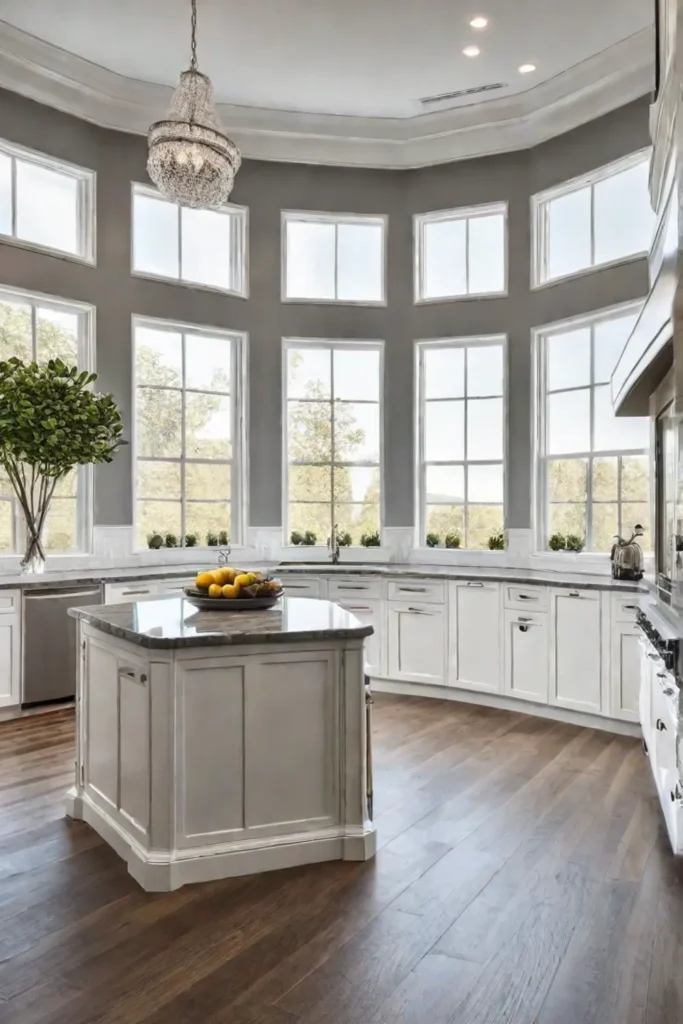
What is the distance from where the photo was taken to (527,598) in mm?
5035

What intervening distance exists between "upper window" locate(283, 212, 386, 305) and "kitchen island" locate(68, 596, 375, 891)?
4227 millimetres

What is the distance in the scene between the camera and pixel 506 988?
2.08 m

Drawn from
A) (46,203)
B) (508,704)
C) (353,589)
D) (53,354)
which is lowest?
(508,704)

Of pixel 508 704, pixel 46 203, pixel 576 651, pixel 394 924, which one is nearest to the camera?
pixel 394 924

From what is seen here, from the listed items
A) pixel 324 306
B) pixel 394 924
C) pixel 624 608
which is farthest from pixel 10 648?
pixel 624 608

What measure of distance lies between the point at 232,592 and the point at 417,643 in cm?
258

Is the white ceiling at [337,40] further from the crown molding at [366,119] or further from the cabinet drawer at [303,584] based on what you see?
the cabinet drawer at [303,584]

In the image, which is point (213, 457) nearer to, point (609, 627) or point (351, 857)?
point (609, 627)

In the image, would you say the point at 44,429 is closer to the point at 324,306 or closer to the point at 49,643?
the point at 49,643

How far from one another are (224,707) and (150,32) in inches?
183

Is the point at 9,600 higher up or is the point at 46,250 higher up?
the point at 46,250

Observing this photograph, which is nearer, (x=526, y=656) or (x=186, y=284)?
(x=526, y=656)

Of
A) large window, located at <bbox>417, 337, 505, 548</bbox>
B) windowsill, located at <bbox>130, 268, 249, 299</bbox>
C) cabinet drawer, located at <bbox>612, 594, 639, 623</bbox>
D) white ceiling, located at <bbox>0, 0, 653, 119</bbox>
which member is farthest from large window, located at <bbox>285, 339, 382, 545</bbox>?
cabinet drawer, located at <bbox>612, 594, 639, 623</bbox>

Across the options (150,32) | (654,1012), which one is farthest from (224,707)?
(150,32)
